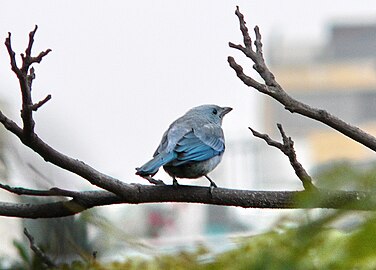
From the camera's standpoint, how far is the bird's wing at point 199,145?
274 centimetres

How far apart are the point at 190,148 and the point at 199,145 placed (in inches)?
2.3

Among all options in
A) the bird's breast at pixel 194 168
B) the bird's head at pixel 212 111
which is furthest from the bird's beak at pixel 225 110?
the bird's breast at pixel 194 168

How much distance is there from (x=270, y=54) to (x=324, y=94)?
12.1 ft

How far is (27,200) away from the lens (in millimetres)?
1821

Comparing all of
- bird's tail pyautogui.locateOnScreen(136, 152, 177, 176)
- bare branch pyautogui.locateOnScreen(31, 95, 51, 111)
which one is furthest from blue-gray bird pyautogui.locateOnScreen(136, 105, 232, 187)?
bare branch pyautogui.locateOnScreen(31, 95, 51, 111)

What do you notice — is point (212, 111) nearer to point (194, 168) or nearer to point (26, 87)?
point (194, 168)

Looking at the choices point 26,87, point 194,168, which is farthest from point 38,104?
point 194,168

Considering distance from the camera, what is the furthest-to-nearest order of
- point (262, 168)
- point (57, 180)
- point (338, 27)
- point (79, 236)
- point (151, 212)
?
point (338, 27), point (262, 168), point (151, 212), point (79, 236), point (57, 180)

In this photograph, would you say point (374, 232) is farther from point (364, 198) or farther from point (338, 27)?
point (338, 27)

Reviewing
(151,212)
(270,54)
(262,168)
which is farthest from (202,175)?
(270,54)

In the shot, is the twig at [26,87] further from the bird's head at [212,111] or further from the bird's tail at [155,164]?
the bird's head at [212,111]

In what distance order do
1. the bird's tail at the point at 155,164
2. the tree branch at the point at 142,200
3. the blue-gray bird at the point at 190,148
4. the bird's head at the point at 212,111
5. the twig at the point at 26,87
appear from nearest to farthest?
the twig at the point at 26,87 → the tree branch at the point at 142,200 → the bird's tail at the point at 155,164 → the blue-gray bird at the point at 190,148 → the bird's head at the point at 212,111

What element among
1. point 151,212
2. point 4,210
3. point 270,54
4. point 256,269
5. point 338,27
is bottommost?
point 256,269

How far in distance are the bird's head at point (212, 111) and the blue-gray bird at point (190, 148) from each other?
0.20 feet
